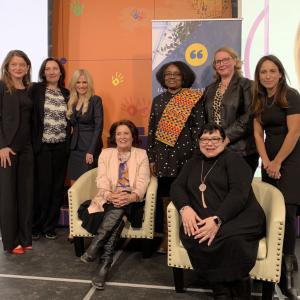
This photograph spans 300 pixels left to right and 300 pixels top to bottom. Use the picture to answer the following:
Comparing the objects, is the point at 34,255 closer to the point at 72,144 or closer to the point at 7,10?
the point at 72,144

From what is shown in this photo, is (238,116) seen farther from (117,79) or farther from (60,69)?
(117,79)

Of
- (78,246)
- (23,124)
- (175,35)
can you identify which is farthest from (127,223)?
(175,35)

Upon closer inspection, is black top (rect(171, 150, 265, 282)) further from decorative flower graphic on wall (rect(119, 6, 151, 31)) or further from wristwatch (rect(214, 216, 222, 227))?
decorative flower graphic on wall (rect(119, 6, 151, 31))

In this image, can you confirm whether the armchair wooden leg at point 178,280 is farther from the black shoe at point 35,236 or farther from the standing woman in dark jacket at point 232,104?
the black shoe at point 35,236

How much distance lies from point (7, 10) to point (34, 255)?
295 centimetres

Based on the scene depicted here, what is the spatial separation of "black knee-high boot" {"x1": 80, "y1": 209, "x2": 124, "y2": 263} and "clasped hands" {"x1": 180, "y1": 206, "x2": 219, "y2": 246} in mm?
575

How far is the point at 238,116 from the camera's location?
9.68ft

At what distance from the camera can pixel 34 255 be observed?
3.27m

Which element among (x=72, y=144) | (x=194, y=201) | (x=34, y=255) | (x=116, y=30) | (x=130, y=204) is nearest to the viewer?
(x=194, y=201)

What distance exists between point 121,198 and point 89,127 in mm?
→ 938

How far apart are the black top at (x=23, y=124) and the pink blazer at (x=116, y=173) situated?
0.66 m

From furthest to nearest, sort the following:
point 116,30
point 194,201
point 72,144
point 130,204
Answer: point 116,30
point 72,144
point 130,204
point 194,201

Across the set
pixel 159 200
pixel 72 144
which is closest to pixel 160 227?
pixel 159 200

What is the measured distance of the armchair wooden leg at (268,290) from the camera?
2387 millimetres
